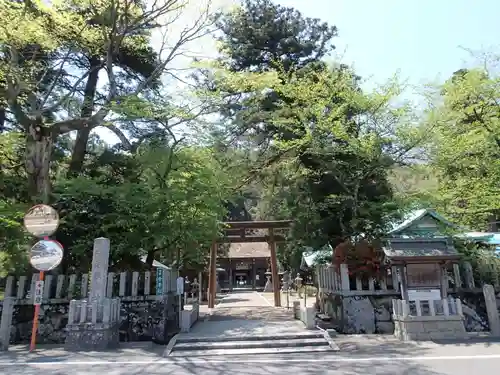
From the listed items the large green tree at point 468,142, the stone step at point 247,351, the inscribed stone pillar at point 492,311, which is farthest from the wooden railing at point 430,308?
the large green tree at point 468,142

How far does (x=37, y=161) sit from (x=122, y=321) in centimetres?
617

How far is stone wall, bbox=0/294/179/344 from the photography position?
11656 millimetres

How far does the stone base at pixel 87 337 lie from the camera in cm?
977

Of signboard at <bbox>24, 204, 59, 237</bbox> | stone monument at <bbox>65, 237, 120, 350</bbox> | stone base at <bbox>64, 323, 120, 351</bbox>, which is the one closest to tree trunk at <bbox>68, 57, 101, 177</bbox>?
signboard at <bbox>24, 204, 59, 237</bbox>

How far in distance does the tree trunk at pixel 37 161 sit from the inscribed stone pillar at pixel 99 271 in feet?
11.8

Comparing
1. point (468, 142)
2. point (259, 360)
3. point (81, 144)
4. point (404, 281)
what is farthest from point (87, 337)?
point (468, 142)

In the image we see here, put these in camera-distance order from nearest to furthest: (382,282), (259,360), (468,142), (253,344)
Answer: (259,360), (253,344), (382,282), (468,142)

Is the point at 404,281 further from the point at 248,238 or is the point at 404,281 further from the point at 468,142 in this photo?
the point at 248,238

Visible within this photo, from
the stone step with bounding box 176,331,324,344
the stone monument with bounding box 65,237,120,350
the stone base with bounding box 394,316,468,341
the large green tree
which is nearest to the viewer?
the stone monument with bounding box 65,237,120,350

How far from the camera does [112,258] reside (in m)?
13.6

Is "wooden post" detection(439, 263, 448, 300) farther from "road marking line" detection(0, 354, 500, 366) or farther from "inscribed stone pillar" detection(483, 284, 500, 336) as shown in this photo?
"road marking line" detection(0, 354, 500, 366)

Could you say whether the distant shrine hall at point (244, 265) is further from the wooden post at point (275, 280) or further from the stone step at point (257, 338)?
the stone step at point (257, 338)

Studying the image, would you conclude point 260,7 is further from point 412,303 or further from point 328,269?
point 412,303

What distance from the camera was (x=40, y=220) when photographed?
9.88m
